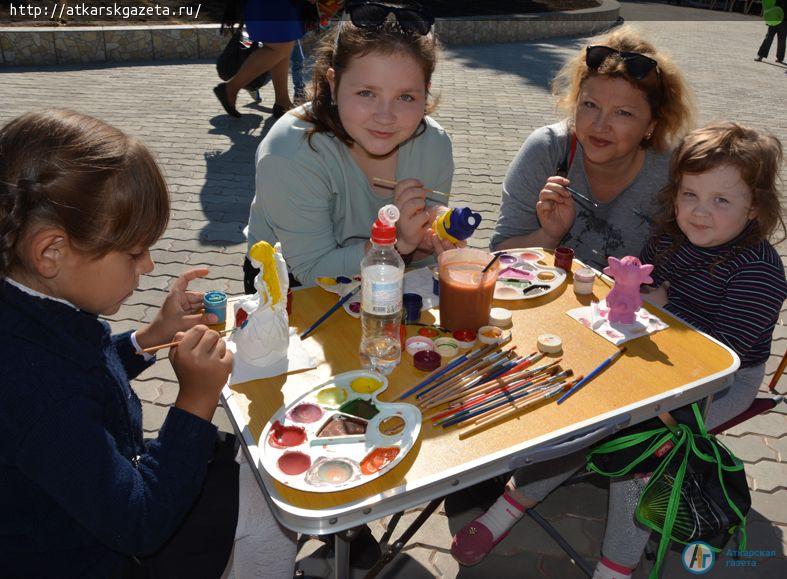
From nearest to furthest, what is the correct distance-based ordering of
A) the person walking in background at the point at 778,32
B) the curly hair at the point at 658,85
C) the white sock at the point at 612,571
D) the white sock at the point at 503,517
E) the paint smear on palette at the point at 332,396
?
the paint smear on palette at the point at 332,396 → the white sock at the point at 612,571 → the white sock at the point at 503,517 → the curly hair at the point at 658,85 → the person walking in background at the point at 778,32

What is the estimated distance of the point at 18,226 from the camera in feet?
4.04

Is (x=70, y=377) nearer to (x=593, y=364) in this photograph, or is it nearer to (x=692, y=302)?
(x=593, y=364)

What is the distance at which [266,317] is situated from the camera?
166cm

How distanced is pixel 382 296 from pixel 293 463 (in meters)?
0.45

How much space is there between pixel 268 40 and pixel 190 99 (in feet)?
4.99

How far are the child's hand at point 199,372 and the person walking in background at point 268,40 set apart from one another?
5534mm

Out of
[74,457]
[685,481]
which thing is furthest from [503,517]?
[74,457]

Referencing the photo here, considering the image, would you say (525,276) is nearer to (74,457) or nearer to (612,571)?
(612,571)

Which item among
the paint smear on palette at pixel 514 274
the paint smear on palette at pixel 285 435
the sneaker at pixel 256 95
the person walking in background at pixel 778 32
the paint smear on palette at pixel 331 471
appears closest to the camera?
the paint smear on palette at pixel 331 471

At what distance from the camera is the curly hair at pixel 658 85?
2.45 metres

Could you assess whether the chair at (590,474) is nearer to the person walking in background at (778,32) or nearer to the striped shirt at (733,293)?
the striped shirt at (733,293)

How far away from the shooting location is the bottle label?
1.60 metres

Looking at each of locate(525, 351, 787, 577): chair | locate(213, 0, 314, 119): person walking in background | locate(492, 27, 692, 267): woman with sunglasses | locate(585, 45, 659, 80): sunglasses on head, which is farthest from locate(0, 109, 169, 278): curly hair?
locate(213, 0, 314, 119): person walking in background

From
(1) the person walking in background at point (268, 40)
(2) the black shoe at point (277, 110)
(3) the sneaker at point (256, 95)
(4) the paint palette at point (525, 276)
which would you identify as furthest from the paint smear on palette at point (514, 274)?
(3) the sneaker at point (256, 95)
